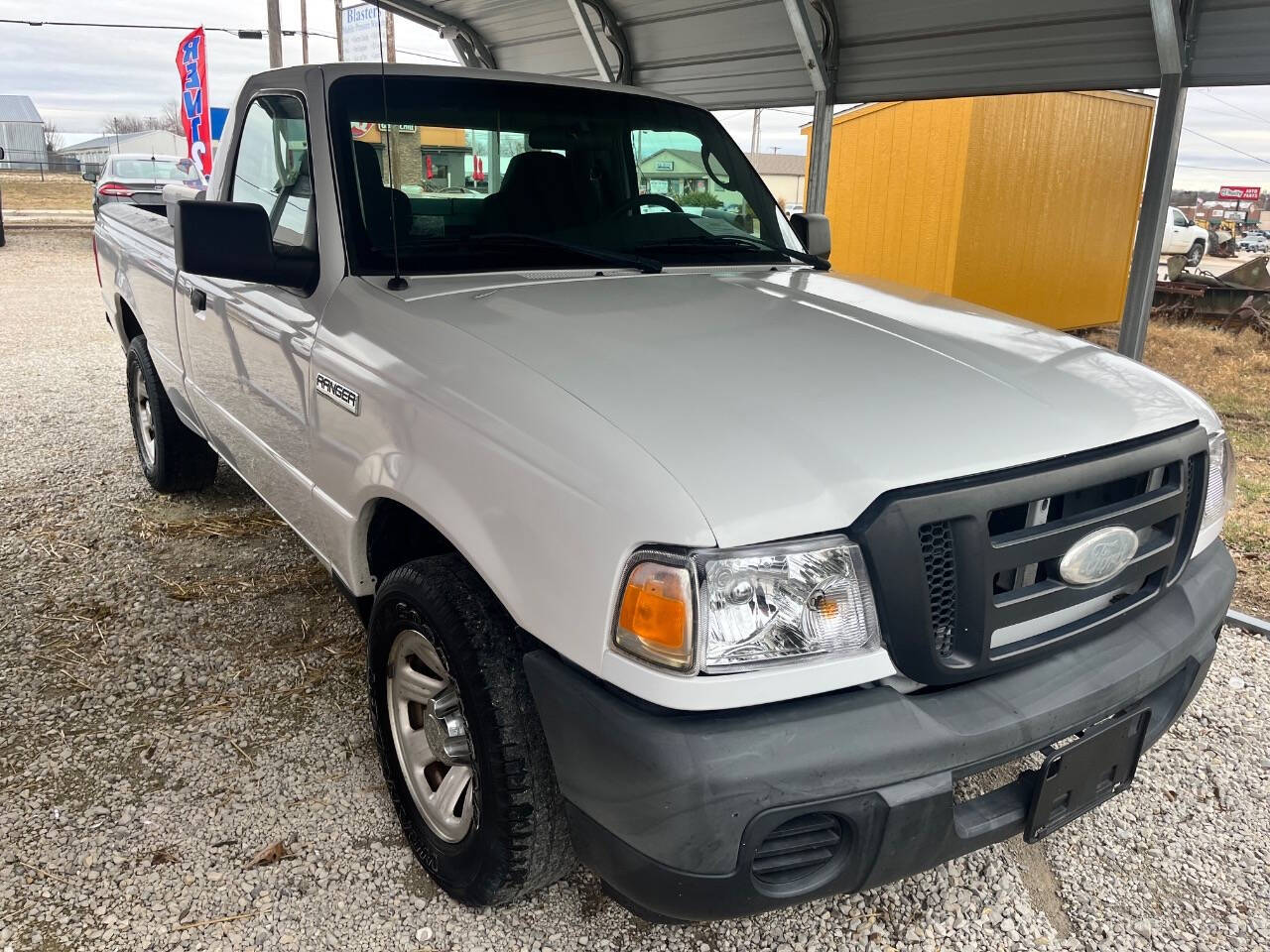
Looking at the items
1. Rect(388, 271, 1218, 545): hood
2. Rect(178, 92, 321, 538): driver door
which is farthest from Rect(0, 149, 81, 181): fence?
Rect(388, 271, 1218, 545): hood

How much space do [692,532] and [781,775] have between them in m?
0.43

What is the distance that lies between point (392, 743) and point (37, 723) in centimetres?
143

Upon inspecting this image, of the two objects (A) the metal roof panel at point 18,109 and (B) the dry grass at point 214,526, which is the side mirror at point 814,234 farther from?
(A) the metal roof panel at point 18,109

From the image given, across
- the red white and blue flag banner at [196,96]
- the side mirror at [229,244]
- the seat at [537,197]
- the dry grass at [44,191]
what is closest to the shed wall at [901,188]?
the seat at [537,197]

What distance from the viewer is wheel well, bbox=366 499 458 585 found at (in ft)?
8.23

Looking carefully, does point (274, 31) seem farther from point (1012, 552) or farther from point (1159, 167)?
point (1012, 552)

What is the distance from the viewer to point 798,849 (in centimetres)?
172

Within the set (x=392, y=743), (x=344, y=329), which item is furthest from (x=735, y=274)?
(x=392, y=743)

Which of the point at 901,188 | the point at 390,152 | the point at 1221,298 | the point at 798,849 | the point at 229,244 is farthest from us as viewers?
the point at 1221,298

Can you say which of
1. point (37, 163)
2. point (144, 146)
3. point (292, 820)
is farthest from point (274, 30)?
point (144, 146)

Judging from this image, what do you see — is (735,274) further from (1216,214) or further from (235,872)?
(1216,214)

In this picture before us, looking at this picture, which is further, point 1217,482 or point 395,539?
point 395,539

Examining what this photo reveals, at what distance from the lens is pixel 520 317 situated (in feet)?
7.82

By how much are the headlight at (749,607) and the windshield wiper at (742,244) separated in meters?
1.72
